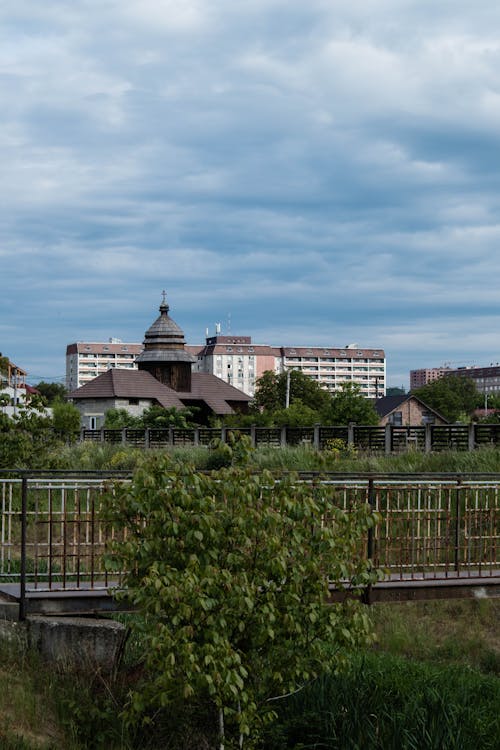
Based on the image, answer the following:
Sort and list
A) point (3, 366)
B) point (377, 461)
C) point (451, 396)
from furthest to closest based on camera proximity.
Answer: point (451, 396), point (377, 461), point (3, 366)

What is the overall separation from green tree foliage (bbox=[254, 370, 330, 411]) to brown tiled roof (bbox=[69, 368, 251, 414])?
16.5 metres

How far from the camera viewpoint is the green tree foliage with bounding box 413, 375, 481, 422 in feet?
445

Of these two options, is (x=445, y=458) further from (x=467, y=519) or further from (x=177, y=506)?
(x=177, y=506)

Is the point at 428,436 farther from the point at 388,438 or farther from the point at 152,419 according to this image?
the point at 152,419

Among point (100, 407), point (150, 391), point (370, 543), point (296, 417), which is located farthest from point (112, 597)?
point (150, 391)

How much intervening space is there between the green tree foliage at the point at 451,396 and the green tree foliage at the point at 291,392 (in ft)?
67.6

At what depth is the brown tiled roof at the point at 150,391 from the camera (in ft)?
283

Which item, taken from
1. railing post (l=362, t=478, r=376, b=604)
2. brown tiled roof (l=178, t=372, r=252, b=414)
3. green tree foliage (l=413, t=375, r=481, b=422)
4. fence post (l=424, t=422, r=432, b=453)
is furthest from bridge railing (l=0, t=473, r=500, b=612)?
green tree foliage (l=413, t=375, r=481, b=422)

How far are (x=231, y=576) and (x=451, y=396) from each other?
430ft

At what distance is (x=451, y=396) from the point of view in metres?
137

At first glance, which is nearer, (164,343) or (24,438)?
(24,438)

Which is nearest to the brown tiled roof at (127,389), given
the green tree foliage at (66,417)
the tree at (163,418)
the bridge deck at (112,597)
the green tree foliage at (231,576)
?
the green tree foliage at (66,417)

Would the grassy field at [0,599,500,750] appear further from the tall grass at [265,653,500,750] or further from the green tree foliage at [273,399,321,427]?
the green tree foliage at [273,399,321,427]

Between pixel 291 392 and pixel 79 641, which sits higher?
pixel 291 392
